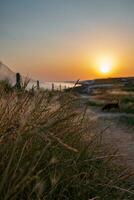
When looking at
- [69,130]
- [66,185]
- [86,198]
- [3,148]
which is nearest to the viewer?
[3,148]

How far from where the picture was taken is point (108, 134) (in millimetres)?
10109

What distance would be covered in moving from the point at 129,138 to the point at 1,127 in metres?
6.82

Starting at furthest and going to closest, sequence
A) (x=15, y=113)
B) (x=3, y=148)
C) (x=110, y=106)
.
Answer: (x=110, y=106)
(x=15, y=113)
(x=3, y=148)

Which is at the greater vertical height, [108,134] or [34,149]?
[34,149]

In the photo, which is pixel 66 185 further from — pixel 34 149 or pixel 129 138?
pixel 129 138

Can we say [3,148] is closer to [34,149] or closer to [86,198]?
[34,149]

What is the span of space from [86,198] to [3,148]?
0.93 meters

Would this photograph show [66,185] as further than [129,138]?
No

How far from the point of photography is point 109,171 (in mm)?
4293

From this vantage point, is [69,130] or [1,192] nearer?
[1,192]

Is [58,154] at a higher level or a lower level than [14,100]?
lower

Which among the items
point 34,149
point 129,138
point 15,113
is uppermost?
point 15,113

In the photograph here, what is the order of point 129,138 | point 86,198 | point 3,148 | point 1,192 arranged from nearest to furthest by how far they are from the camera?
point 1,192, point 3,148, point 86,198, point 129,138

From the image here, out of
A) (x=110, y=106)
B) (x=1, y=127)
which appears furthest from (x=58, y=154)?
(x=110, y=106)
